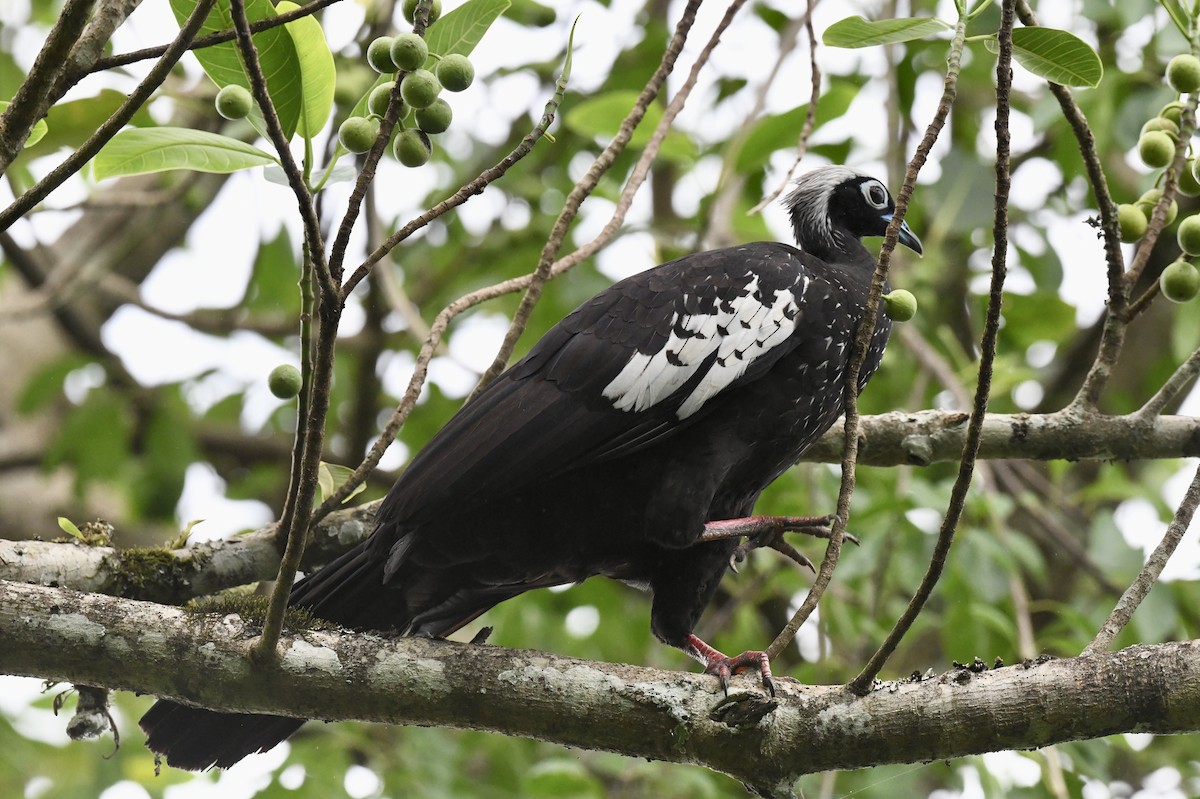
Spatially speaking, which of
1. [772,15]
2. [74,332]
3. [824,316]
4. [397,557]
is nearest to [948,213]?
[772,15]

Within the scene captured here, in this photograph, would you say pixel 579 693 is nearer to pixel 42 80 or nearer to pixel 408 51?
pixel 408 51

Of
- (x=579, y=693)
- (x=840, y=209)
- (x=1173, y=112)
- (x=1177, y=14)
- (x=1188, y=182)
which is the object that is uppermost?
(x=840, y=209)

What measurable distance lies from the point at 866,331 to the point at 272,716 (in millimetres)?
1751

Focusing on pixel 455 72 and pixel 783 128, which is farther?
pixel 783 128

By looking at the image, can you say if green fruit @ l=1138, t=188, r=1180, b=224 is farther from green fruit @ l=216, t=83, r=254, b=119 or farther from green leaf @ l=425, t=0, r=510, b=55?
green fruit @ l=216, t=83, r=254, b=119

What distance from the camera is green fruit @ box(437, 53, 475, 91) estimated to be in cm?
216

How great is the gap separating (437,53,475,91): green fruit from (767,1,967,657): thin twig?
2.72 feet

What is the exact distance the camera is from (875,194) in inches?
159

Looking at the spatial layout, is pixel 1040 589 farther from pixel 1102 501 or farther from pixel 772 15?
pixel 772 15

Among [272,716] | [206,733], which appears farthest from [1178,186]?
[206,733]

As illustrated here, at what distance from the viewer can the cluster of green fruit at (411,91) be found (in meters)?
2.01

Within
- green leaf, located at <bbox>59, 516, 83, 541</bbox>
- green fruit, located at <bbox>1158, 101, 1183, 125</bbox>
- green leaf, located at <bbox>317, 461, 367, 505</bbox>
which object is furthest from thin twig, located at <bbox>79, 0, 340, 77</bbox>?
green fruit, located at <bbox>1158, 101, 1183, 125</bbox>

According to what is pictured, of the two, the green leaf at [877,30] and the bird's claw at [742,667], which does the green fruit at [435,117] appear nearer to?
the green leaf at [877,30]

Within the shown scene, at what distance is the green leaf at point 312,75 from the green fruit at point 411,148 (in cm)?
20
